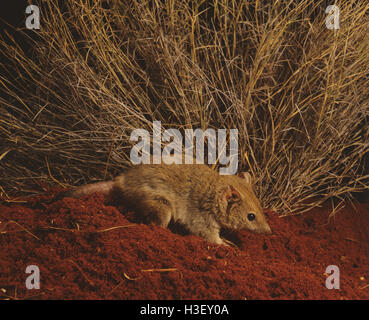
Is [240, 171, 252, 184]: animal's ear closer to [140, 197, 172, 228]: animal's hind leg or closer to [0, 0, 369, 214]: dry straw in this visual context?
[0, 0, 369, 214]: dry straw

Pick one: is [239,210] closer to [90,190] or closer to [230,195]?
[230,195]

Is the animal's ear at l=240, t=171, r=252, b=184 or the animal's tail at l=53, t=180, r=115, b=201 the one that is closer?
the animal's tail at l=53, t=180, r=115, b=201

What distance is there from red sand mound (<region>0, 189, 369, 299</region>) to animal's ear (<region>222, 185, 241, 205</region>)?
0.20 meters

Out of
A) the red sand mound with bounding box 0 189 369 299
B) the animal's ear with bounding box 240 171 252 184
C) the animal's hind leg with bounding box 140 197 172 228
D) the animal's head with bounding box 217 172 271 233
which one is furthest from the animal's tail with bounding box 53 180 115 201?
the animal's ear with bounding box 240 171 252 184

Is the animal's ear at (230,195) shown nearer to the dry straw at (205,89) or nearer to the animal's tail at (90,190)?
the dry straw at (205,89)

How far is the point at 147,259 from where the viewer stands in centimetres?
189

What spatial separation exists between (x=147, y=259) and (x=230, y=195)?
586mm

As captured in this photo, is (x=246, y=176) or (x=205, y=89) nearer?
(x=246, y=176)

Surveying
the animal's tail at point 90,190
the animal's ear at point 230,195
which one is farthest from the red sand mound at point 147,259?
the animal's ear at point 230,195

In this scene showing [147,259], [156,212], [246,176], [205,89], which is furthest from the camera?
[205,89]

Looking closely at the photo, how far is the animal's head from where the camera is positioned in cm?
225

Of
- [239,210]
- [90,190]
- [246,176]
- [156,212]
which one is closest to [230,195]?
[239,210]

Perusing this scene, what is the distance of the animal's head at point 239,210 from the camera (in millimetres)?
2252
